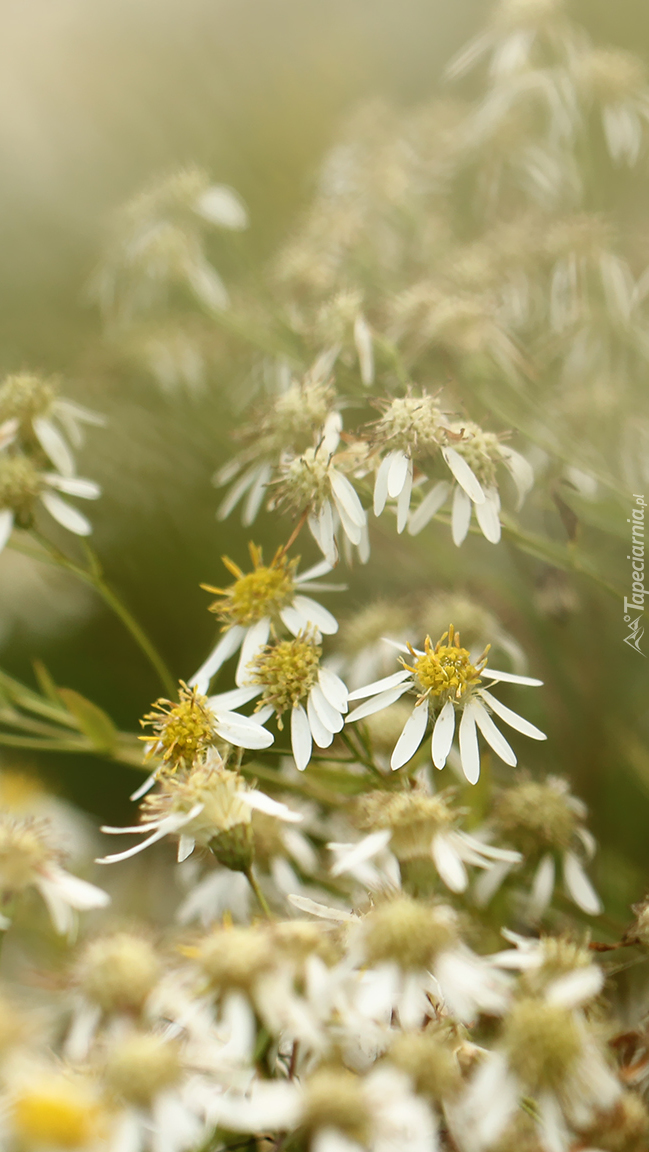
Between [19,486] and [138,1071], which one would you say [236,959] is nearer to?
[138,1071]

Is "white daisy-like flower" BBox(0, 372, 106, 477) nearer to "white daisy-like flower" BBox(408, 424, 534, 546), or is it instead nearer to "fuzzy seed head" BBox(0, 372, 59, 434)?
"fuzzy seed head" BBox(0, 372, 59, 434)

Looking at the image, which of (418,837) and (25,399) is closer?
(418,837)

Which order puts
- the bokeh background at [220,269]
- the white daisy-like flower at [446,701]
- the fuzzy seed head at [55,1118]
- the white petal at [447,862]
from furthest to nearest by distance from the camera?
the bokeh background at [220,269]
the white daisy-like flower at [446,701]
the white petal at [447,862]
the fuzzy seed head at [55,1118]

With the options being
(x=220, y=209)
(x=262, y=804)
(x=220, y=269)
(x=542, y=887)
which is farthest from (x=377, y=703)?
(x=220, y=269)

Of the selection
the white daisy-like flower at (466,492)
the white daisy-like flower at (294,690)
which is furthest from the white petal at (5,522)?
the white daisy-like flower at (466,492)

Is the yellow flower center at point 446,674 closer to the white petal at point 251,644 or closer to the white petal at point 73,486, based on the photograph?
the white petal at point 251,644
